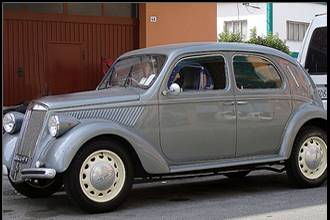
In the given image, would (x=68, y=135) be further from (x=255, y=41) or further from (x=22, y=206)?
(x=255, y=41)

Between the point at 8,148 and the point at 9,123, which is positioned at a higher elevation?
the point at 9,123

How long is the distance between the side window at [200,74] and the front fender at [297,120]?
3.37ft

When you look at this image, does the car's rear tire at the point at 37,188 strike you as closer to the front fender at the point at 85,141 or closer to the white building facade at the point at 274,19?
the front fender at the point at 85,141

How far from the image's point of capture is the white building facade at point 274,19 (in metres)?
30.3

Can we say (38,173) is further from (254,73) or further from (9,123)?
(254,73)

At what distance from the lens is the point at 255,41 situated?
26.5 meters

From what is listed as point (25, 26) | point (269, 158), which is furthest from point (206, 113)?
point (25, 26)

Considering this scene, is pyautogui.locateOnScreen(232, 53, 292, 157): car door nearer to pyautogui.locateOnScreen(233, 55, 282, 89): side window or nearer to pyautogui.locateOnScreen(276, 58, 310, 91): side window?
pyautogui.locateOnScreen(233, 55, 282, 89): side window

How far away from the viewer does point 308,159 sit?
24.9 ft

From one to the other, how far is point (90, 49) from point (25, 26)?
1671 mm

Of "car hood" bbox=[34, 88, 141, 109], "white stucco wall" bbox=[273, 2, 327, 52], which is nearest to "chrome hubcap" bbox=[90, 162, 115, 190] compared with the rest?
"car hood" bbox=[34, 88, 141, 109]

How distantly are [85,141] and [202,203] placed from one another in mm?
1634

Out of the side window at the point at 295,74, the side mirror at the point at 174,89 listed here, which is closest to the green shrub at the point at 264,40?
the side window at the point at 295,74

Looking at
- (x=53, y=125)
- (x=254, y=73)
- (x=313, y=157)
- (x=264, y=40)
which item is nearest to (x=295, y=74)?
(x=254, y=73)
